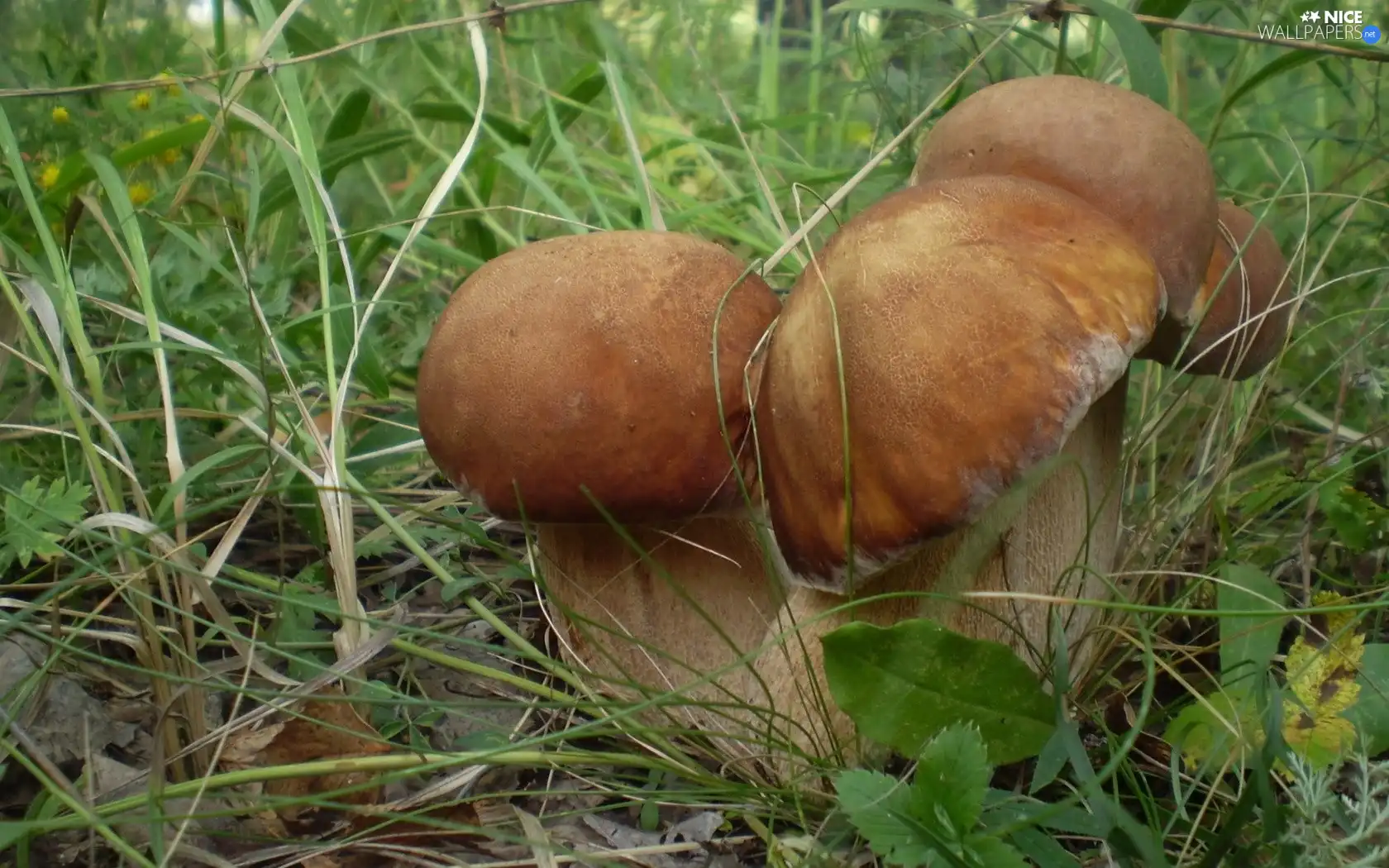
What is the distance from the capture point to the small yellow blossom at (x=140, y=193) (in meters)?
1.82

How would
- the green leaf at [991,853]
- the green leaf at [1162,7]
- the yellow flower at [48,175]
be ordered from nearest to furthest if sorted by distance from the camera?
the green leaf at [991,853] → the green leaf at [1162,7] → the yellow flower at [48,175]

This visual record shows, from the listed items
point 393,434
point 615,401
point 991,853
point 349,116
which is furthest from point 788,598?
point 349,116

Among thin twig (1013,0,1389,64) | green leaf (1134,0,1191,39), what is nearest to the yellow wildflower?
thin twig (1013,0,1389,64)

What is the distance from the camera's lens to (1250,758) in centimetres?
91

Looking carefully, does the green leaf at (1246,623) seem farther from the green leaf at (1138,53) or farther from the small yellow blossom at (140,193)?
the small yellow blossom at (140,193)

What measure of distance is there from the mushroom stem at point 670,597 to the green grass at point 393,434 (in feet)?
0.27

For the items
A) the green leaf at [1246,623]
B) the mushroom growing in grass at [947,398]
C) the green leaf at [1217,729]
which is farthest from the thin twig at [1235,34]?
the green leaf at [1217,729]

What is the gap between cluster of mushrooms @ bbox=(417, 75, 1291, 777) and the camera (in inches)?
35.2

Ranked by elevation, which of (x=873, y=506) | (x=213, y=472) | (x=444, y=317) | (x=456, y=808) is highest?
(x=444, y=317)

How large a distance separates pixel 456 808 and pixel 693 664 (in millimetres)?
342

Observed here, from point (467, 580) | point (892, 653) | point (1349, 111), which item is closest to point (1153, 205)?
point (892, 653)

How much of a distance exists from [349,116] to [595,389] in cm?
108

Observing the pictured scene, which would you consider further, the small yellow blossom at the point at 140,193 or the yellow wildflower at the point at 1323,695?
the small yellow blossom at the point at 140,193

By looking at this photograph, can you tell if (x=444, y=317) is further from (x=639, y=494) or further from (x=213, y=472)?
(x=213, y=472)
